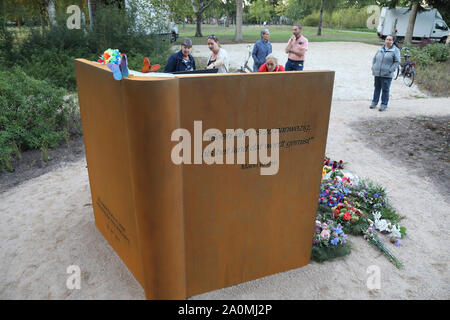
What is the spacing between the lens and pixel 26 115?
625 cm

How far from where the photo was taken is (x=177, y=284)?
271 centimetres

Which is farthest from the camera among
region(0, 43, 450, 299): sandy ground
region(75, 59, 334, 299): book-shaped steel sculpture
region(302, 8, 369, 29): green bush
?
region(302, 8, 369, 29): green bush

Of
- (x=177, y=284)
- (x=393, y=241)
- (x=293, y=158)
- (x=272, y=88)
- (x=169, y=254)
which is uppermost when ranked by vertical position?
(x=272, y=88)

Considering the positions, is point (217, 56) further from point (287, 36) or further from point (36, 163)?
point (287, 36)

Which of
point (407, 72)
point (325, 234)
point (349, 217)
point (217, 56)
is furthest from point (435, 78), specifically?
point (325, 234)

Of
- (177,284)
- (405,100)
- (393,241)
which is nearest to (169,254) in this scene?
(177,284)

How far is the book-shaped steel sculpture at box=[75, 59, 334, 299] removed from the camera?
2.26 m

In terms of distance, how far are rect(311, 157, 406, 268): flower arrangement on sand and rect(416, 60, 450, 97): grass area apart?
9.48m

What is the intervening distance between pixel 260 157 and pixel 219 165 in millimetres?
366

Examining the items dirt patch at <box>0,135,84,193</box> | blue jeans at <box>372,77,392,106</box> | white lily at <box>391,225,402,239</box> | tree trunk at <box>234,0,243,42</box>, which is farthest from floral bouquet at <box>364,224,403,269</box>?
tree trunk at <box>234,0,243,42</box>

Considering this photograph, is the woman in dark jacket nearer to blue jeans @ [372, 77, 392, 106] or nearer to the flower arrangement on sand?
blue jeans @ [372, 77, 392, 106]

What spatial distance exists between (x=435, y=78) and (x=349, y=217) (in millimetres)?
12371

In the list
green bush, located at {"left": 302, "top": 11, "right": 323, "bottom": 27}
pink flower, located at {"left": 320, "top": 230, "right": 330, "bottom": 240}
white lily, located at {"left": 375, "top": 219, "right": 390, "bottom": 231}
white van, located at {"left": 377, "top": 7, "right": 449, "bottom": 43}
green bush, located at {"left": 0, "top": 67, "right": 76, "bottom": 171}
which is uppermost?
green bush, located at {"left": 302, "top": 11, "right": 323, "bottom": 27}

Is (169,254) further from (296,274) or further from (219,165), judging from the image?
A: (296,274)
